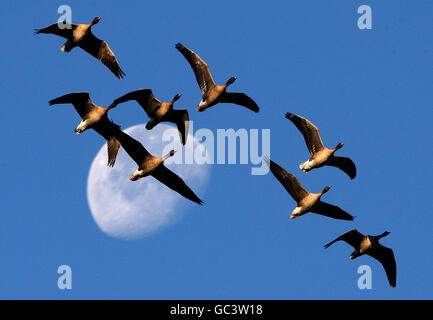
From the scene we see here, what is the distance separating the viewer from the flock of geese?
124ft

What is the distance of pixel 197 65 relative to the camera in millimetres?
39375

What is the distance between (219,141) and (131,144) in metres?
3.47

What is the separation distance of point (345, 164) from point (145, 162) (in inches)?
278

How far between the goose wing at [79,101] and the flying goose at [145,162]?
4.72 feet

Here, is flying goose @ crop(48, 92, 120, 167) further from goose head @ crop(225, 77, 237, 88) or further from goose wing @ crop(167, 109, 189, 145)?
→ goose head @ crop(225, 77, 237, 88)

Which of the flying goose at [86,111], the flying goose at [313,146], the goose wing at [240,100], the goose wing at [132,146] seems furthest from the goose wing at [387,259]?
the flying goose at [86,111]

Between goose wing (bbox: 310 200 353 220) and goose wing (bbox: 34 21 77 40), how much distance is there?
10.4 m

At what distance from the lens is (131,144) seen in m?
37.5

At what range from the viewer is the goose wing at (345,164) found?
39.1 metres

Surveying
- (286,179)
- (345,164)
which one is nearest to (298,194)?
(286,179)
